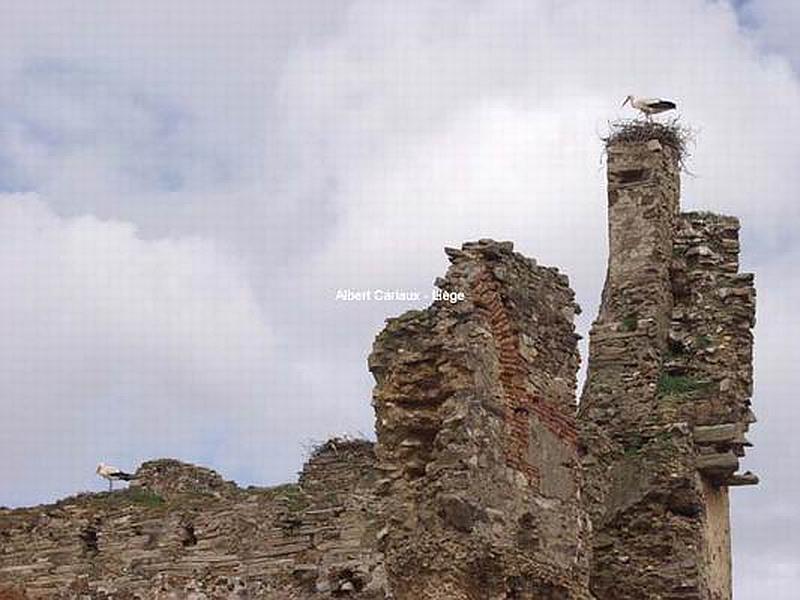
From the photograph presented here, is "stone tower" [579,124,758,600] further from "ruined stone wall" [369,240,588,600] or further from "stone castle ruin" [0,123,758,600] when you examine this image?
"ruined stone wall" [369,240,588,600]

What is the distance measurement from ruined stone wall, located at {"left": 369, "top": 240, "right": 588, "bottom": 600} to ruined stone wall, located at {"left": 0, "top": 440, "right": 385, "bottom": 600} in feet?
4.51

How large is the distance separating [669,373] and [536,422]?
582 centimetres

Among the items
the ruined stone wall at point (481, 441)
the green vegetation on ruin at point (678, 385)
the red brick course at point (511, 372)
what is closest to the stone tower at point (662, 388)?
the green vegetation on ruin at point (678, 385)

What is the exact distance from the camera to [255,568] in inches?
556

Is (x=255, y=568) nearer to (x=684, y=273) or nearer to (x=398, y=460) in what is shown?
(x=398, y=460)

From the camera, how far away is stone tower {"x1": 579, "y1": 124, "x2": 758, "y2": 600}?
55.4 ft

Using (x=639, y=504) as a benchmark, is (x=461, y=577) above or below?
below

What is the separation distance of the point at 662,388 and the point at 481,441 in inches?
250

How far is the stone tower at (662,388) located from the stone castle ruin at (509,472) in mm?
18

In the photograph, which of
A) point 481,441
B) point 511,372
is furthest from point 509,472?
point 511,372

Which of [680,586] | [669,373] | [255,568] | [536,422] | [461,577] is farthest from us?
[669,373]

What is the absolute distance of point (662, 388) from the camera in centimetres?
1780

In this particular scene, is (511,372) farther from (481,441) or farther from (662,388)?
(662,388)

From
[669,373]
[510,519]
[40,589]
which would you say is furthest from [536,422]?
[669,373]
